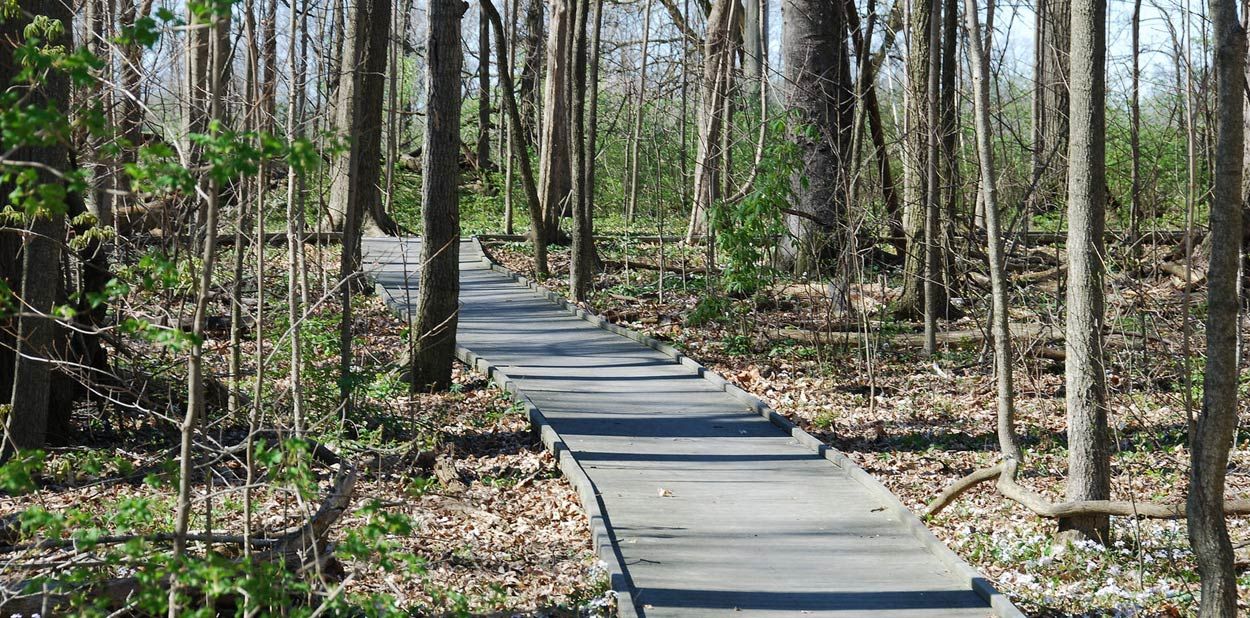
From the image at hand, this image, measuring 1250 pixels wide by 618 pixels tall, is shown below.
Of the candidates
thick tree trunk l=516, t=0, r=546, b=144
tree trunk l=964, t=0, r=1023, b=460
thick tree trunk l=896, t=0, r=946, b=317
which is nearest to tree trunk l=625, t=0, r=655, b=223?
thick tree trunk l=896, t=0, r=946, b=317

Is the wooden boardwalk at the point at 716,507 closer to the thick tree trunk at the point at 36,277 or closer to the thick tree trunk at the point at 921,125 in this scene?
the thick tree trunk at the point at 921,125

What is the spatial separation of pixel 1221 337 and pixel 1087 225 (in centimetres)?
173

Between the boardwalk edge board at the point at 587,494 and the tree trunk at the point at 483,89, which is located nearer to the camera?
the boardwalk edge board at the point at 587,494

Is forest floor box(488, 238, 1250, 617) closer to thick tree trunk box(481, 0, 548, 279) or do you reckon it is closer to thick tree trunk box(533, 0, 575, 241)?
thick tree trunk box(481, 0, 548, 279)

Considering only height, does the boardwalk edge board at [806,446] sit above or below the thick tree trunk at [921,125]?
below

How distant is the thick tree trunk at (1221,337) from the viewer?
17.0 feet

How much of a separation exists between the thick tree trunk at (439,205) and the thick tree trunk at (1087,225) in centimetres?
643

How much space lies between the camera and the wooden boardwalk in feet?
20.7

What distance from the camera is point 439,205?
11.5m

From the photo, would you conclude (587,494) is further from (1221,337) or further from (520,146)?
(520,146)

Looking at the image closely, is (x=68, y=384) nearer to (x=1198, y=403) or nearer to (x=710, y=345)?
(x=710, y=345)

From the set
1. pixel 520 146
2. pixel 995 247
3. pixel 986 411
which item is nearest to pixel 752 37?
pixel 520 146

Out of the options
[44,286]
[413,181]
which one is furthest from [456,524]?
[413,181]

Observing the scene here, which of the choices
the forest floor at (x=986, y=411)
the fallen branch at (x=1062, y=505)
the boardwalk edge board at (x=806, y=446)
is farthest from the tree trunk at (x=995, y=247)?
the boardwalk edge board at (x=806, y=446)
